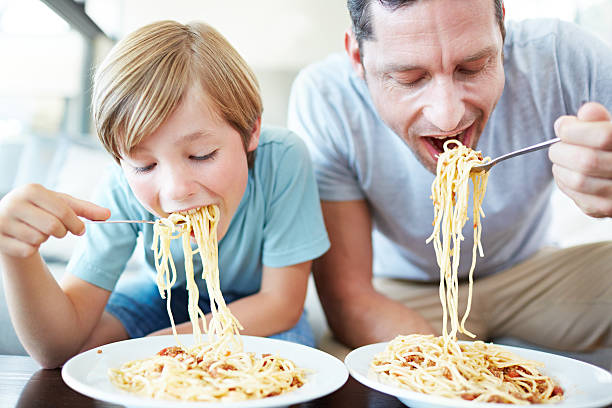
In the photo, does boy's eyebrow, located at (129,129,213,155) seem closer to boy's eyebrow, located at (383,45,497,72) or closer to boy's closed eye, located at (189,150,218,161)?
boy's closed eye, located at (189,150,218,161)

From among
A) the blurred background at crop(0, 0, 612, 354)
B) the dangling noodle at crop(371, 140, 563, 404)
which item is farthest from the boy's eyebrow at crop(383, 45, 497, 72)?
the blurred background at crop(0, 0, 612, 354)

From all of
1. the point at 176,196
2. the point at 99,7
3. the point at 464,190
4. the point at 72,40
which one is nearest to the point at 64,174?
the point at 72,40

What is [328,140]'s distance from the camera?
2.21 metres

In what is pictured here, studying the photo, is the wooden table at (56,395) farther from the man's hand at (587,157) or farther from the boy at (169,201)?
the man's hand at (587,157)

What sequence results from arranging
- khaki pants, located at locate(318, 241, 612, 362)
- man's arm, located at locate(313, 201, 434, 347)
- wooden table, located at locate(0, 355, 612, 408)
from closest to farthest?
1. wooden table, located at locate(0, 355, 612, 408)
2. man's arm, located at locate(313, 201, 434, 347)
3. khaki pants, located at locate(318, 241, 612, 362)

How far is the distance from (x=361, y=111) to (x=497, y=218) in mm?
651

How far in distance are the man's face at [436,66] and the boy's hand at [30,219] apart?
0.93m

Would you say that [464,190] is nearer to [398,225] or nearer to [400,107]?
[400,107]

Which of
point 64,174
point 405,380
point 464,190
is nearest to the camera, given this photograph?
point 405,380

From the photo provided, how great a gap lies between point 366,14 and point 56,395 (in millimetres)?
1278

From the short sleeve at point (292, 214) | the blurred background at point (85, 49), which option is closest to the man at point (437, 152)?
the short sleeve at point (292, 214)

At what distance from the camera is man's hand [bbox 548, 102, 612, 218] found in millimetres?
1167

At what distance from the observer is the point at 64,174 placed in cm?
373

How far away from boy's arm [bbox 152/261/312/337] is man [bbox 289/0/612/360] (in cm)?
34
